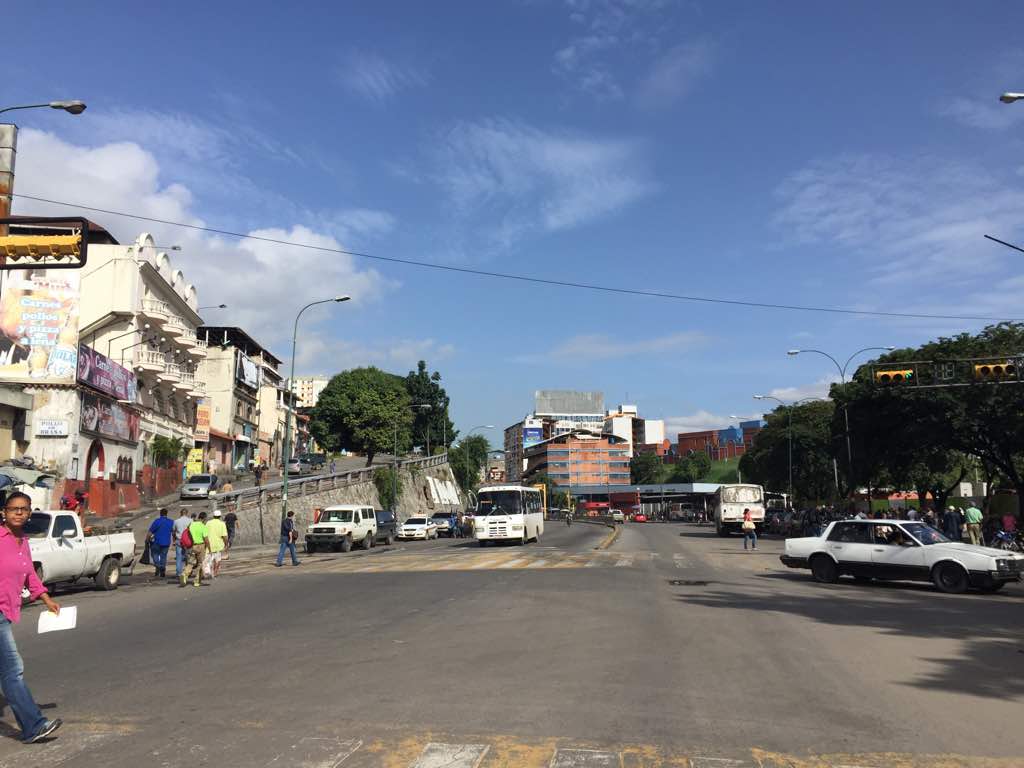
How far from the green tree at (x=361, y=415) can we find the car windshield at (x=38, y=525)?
61.8 m

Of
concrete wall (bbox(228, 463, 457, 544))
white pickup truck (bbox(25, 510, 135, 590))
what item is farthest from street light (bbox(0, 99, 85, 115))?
concrete wall (bbox(228, 463, 457, 544))

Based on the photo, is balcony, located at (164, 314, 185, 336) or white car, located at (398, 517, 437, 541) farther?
balcony, located at (164, 314, 185, 336)

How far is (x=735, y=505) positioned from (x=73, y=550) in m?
40.8

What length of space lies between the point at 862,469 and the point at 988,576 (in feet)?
105

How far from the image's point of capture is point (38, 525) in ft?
54.4

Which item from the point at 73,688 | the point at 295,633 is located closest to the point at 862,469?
the point at 295,633

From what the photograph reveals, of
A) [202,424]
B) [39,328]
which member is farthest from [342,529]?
[202,424]

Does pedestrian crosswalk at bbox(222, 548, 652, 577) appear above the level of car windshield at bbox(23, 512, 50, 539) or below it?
below

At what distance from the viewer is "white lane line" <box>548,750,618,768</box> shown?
5496 millimetres

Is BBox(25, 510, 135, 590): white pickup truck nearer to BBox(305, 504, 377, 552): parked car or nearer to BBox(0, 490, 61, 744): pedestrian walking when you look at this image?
BBox(0, 490, 61, 744): pedestrian walking

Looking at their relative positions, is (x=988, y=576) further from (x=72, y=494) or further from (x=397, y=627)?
(x=72, y=494)

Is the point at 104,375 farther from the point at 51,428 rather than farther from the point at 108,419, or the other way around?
the point at 51,428

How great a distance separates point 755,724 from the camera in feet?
21.5

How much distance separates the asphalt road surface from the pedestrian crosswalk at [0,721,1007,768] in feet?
0.07
